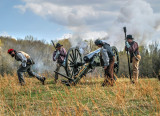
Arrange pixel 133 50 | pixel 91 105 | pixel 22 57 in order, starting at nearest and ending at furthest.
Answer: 1. pixel 91 105
2. pixel 22 57
3. pixel 133 50

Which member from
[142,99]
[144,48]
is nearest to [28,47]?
[144,48]

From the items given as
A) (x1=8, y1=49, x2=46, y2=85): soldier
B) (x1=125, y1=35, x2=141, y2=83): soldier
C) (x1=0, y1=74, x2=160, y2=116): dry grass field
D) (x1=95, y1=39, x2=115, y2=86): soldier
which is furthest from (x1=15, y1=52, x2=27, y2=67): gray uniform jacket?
(x1=125, y1=35, x2=141, y2=83): soldier

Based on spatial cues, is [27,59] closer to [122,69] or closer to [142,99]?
[142,99]

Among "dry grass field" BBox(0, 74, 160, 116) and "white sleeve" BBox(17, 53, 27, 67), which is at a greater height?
"white sleeve" BBox(17, 53, 27, 67)

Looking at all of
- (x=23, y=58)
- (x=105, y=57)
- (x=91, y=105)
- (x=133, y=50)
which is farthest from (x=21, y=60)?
(x=91, y=105)

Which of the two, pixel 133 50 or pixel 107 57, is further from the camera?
pixel 133 50

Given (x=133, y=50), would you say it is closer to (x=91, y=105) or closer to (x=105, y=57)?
(x=105, y=57)

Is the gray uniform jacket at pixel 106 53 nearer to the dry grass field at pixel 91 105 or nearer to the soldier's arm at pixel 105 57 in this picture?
the soldier's arm at pixel 105 57

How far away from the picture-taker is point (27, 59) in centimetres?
839

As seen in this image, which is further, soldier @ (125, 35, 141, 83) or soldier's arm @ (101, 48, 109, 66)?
soldier @ (125, 35, 141, 83)

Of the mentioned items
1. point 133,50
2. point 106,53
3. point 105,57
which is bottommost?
point 105,57

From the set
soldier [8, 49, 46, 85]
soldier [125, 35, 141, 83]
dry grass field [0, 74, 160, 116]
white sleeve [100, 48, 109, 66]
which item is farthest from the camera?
soldier [125, 35, 141, 83]

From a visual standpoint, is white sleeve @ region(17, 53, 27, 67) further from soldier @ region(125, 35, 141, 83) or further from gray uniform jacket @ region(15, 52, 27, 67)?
soldier @ region(125, 35, 141, 83)

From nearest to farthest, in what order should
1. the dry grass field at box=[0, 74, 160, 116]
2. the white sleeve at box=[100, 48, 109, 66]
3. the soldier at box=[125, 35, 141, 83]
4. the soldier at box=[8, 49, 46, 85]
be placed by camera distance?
1. the dry grass field at box=[0, 74, 160, 116]
2. the white sleeve at box=[100, 48, 109, 66]
3. the soldier at box=[8, 49, 46, 85]
4. the soldier at box=[125, 35, 141, 83]
